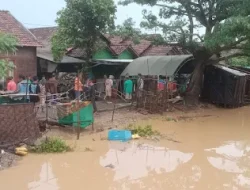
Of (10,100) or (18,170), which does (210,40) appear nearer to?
(10,100)

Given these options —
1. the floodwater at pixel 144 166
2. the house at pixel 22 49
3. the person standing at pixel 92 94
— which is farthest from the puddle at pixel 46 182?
the house at pixel 22 49

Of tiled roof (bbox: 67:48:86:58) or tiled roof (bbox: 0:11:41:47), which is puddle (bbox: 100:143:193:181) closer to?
tiled roof (bbox: 0:11:41:47)

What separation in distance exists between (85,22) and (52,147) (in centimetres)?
1023

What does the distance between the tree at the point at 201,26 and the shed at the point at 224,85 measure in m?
0.92

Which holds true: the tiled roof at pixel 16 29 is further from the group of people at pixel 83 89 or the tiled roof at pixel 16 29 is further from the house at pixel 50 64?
the group of people at pixel 83 89

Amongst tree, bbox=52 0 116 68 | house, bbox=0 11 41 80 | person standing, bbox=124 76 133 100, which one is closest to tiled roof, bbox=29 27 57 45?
house, bbox=0 11 41 80

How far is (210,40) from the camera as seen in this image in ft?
47.5

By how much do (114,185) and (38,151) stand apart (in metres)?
2.91

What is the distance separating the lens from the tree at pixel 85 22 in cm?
1784

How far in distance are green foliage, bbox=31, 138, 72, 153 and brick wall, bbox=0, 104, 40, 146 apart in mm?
282

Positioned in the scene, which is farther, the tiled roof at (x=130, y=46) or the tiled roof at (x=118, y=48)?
the tiled roof at (x=130, y=46)

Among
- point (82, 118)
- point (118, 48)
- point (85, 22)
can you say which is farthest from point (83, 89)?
point (118, 48)

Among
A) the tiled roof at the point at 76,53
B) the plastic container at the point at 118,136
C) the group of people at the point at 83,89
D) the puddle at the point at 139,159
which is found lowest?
the puddle at the point at 139,159

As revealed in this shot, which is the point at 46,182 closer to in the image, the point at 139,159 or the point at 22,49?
the point at 139,159
